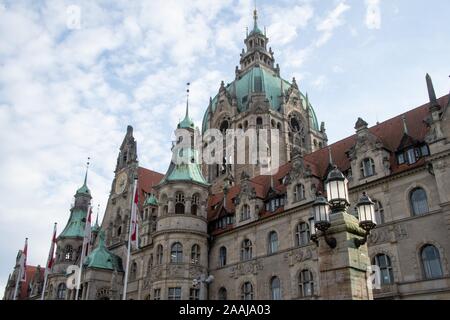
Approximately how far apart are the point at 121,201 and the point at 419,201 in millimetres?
33175

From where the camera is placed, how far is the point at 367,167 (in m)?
29.0

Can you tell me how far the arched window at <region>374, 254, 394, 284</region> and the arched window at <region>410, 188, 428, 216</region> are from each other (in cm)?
310

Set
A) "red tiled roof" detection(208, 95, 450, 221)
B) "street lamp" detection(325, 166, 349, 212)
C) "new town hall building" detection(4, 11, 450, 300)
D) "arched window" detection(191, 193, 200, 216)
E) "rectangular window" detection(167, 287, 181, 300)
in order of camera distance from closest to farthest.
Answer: "street lamp" detection(325, 166, 349, 212) < "new town hall building" detection(4, 11, 450, 300) < "red tiled roof" detection(208, 95, 450, 221) < "rectangular window" detection(167, 287, 181, 300) < "arched window" detection(191, 193, 200, 216)

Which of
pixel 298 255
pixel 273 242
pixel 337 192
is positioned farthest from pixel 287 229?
pixel 337 192

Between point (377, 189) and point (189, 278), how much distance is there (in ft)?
53.2

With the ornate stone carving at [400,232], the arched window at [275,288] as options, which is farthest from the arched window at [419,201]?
the arched window at [275,288]

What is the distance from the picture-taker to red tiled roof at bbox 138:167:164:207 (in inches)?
2042

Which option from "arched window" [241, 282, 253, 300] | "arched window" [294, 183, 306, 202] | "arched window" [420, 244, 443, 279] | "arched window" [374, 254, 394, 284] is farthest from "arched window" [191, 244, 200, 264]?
"arched window" [420, 244, 443, 279]

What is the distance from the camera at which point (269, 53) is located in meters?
77.8

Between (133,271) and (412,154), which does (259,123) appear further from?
(412,154)

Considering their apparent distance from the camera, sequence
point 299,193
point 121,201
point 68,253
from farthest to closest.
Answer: point 68,253 < point 121,201 < point 299,193

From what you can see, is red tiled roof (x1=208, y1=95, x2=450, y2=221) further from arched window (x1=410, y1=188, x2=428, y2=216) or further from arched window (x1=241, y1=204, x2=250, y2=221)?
arched window (x1=410, y1=188, x2=428, y2=216)

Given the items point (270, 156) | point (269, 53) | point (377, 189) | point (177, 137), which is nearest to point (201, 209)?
point (177, 137)
